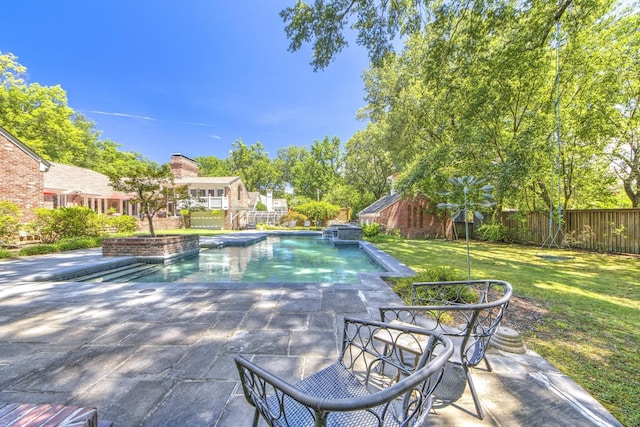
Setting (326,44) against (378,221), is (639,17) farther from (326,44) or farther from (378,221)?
(378,221)

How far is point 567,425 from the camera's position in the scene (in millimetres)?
1587

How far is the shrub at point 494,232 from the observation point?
41.7ft

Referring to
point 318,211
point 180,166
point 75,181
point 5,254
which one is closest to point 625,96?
point 318,211

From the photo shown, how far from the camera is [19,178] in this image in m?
11.5

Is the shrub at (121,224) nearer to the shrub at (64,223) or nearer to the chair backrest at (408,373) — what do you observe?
the shrub at (64,223)

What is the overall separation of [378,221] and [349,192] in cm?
1159

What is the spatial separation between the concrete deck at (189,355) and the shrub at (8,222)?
281 inches

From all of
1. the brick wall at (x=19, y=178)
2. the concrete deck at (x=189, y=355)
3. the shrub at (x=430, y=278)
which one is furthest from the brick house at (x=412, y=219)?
the brick wall at (x=19, y=178)

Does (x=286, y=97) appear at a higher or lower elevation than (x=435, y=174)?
higher

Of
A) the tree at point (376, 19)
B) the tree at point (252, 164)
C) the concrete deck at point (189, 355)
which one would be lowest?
the concrete deck at point (189, 355)

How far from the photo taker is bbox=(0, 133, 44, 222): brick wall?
11.1 metres

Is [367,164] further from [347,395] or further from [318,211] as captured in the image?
[347,395]

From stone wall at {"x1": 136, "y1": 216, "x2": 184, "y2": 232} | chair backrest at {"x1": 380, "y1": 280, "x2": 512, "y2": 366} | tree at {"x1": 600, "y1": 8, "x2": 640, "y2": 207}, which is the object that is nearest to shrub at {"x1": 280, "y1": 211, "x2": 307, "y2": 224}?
stone wall at {"x1": 136, "y1": 216, "x2": 184, "y2": 232}

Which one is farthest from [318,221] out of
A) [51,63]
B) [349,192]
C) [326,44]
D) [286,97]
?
[51,63]
